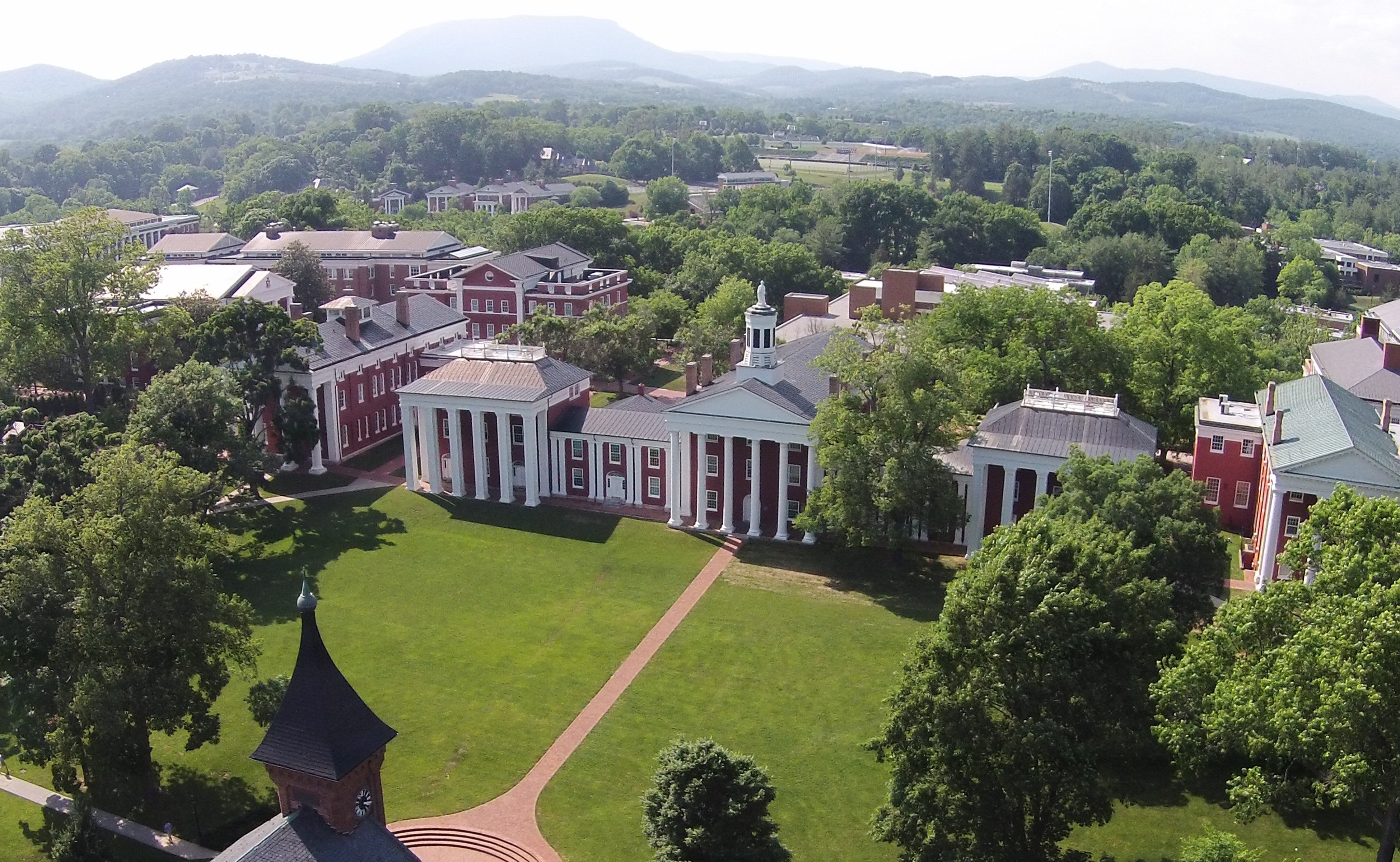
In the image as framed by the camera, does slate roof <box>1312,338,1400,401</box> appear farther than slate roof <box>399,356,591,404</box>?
Yes

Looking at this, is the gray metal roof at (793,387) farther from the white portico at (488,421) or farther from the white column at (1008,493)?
the white column at (1008,493)

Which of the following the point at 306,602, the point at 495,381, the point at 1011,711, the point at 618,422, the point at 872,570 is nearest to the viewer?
the point at 306,602

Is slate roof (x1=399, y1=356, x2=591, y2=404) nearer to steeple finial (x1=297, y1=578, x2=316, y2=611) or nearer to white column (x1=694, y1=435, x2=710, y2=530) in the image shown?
white column (x1=694, y1=435, x2=710, y2=530)

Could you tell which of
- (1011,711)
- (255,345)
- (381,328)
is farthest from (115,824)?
(381,328)

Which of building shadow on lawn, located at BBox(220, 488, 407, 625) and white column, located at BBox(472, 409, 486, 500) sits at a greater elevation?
white column, located at BBox(472, 409, 486, 500)

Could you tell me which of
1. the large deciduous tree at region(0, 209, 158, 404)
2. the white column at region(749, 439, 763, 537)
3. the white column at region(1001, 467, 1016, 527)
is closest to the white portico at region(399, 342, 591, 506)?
the white column at region(749, 439, 763, 537)

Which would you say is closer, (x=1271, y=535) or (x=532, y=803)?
(x=532, y=803)

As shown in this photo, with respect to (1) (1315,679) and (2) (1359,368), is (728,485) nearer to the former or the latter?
(1) (1315,679)

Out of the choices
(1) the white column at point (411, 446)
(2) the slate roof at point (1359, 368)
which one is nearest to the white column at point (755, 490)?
(1) the white column at point (411, 446)
